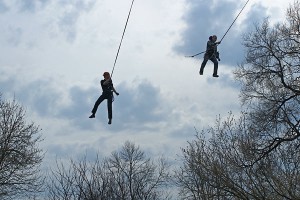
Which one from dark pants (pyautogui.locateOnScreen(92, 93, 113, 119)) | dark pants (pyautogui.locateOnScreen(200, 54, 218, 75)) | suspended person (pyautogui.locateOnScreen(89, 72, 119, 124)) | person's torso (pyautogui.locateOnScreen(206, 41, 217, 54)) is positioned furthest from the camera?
dark pants (pyautogui.locateOnScreen(200, 54, 218, 75))

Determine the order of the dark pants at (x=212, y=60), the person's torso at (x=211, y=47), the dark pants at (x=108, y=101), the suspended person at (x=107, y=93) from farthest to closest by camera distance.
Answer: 1. the dark pants at (x=212, y=60)
2. the person's torso at (x=211, y=47)
3. the dark pants at (x=108, y=101)
4. the suspended person at (x=107, y=93)

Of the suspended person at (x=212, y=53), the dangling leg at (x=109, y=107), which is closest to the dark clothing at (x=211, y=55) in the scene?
the suspended person at (x=212, y=53)

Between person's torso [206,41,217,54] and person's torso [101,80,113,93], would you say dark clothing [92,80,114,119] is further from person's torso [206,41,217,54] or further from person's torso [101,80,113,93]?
person's torso [206,41,217,54]

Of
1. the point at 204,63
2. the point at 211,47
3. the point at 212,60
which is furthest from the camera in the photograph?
the point at 204,63

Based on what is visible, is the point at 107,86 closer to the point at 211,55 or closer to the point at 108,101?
the point at 108,101

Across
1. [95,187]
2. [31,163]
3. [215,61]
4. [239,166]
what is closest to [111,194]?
[95,187]

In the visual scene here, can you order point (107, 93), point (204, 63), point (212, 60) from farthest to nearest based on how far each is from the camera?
point (204, 63) → point (212, 60) → point (107, 93)

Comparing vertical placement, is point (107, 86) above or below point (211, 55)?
below

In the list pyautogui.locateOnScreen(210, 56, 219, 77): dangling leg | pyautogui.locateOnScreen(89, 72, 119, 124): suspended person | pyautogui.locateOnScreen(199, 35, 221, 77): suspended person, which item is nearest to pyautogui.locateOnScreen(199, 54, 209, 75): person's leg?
pyautogui.locateOnScreen(199, 35, 221, 77): suspended person

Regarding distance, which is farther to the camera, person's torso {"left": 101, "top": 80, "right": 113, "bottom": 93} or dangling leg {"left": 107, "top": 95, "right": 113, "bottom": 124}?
dangling leg {"left": 107, "top": 95, "right": 113, "bottom": 124}

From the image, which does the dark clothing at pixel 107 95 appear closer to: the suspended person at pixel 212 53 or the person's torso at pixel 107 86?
the person's torso at pixel 107 86

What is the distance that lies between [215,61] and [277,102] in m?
8.14

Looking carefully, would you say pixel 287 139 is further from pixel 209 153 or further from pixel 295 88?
pixel 209 153

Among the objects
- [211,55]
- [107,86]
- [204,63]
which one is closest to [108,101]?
[107,86]
